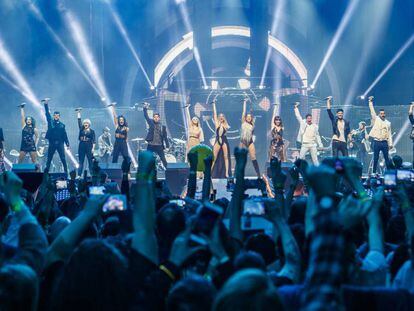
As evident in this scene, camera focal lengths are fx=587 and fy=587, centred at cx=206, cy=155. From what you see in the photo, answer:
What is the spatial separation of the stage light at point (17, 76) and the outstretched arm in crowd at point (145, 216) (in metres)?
18.9

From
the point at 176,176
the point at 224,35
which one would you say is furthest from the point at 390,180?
the point at 224,35

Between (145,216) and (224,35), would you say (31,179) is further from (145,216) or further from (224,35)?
(224,35)

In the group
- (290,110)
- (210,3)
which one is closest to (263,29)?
(210,3)

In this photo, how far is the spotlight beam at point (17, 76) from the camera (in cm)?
2048

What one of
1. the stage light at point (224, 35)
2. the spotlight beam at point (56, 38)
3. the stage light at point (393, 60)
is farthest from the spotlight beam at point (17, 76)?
the stage light at point (393, 60)

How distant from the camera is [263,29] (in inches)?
932

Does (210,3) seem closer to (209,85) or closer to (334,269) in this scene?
(209,85)

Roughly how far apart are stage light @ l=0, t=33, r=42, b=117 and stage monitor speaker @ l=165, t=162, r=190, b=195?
33.7ft

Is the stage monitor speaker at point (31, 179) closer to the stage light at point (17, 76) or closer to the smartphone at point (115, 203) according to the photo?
the smartphone at point (115, 203)

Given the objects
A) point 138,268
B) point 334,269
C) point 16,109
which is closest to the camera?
point 334,269

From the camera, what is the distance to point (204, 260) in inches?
108

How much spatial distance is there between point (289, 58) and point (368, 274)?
2398 cm

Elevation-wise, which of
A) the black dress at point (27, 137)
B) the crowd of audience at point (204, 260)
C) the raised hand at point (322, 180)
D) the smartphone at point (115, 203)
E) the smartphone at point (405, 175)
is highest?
the black dress at point (27, 137)

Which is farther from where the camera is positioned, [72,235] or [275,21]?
[275,21]
